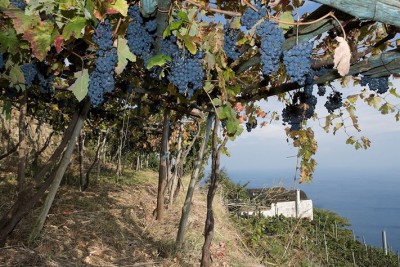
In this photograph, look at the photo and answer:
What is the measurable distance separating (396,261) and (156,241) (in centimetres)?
1491

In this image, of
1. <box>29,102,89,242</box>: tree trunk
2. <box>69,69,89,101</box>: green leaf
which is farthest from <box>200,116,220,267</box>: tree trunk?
<box>69,69,89,101</box>: green leaf

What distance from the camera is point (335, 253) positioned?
15.0 meters

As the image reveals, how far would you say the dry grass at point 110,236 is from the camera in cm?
396

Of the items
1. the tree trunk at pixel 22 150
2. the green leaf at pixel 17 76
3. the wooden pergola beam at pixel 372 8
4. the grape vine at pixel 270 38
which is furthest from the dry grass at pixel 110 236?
the wooden pergola beam at pixel 372 8

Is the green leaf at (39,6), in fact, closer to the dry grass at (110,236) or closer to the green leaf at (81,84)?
the green leaf at (81,84)

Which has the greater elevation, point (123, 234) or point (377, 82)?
point (377, 82)

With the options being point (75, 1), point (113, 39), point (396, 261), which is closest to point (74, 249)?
point (113, 39)

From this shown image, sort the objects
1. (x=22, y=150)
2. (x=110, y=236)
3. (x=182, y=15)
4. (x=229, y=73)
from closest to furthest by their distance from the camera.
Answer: (x=182, y=15) → (x=229, y=73) → (x=22, y=150) → (x=110, y=236)

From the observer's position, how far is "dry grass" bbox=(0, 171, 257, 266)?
3965 millimetres

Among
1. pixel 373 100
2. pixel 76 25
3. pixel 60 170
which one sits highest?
pixel 373 100

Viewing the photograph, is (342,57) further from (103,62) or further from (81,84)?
(81,84)

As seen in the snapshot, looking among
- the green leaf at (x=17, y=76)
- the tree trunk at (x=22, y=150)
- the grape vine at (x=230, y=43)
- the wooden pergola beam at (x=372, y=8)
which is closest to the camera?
the wooden pergola beam at (x=372, y=8)

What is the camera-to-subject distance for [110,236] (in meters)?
5.12

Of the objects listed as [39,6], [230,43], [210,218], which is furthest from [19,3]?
[210,218]
